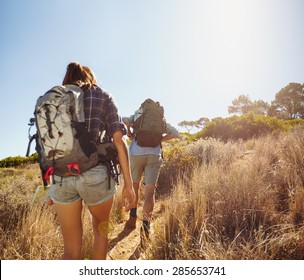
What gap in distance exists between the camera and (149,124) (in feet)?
11.0

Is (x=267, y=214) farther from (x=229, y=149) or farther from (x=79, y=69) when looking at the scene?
(x=229, y=149)

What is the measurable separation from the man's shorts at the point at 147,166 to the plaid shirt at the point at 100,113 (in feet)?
5.18

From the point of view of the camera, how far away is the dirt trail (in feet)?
9.88

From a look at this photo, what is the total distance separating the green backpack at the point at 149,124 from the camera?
10.9 ft

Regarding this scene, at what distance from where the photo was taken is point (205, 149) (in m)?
7.86

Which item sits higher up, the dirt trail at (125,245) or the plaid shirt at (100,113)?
the plaid shirt at (100,113)

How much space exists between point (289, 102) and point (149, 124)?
28.3m

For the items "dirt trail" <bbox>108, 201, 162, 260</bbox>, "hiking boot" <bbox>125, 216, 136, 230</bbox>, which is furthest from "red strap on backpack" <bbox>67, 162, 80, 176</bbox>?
"hiking boot" <bbox>125, 216, 136, 230</bbox>

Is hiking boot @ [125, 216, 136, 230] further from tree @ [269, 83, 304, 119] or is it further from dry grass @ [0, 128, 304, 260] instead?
tree @ [269, 83, 304, 119]

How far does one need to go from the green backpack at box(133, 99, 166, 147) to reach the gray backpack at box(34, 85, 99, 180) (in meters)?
1.72

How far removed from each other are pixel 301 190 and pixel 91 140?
2.89 meters

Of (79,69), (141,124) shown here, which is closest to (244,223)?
(141,124)

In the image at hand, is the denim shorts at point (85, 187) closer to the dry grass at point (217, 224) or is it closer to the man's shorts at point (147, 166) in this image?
the dry grass at point (217, 224)

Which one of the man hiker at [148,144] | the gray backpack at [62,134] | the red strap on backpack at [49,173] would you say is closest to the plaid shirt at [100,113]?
the gray backpack at [62,134]
